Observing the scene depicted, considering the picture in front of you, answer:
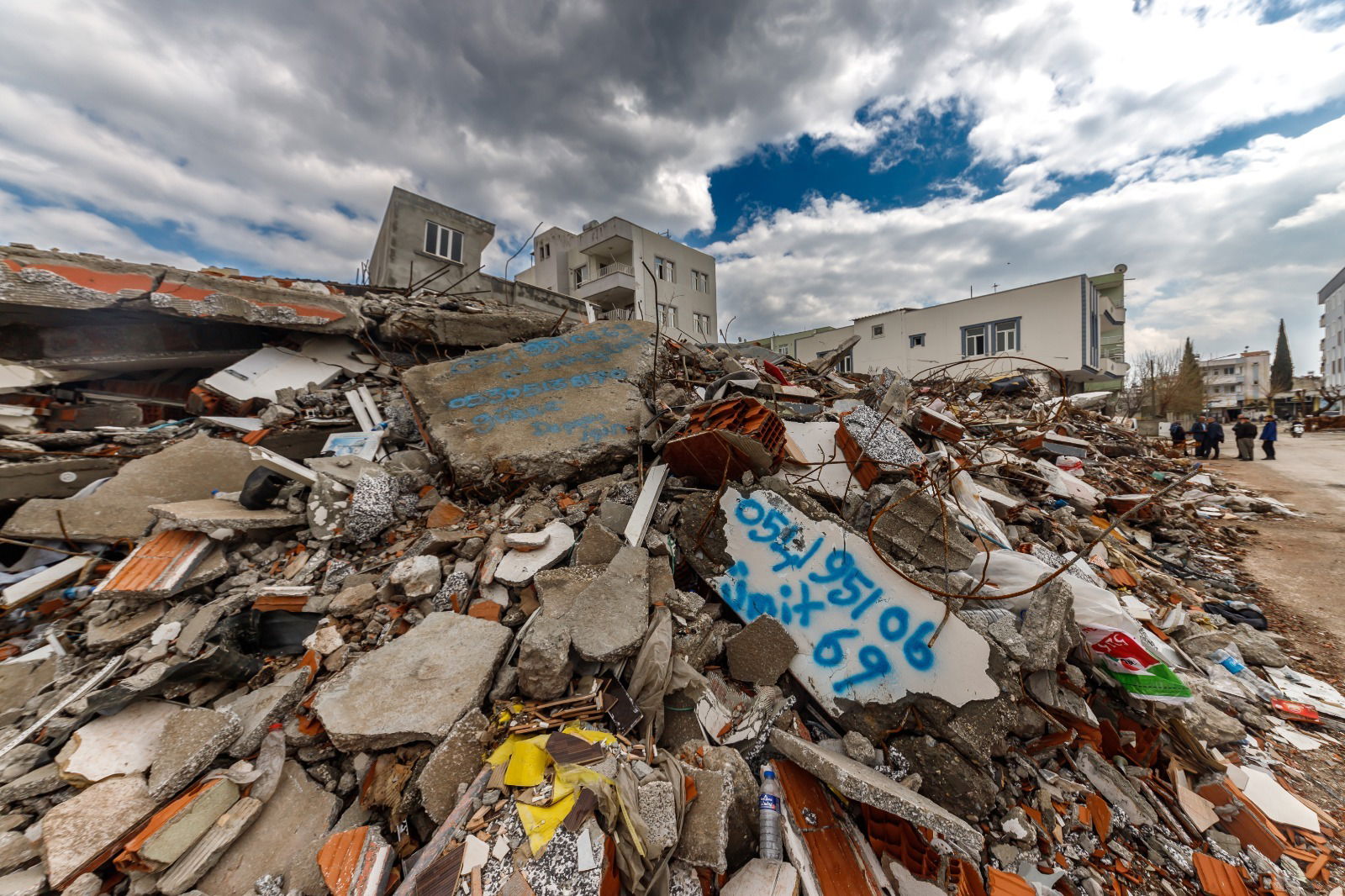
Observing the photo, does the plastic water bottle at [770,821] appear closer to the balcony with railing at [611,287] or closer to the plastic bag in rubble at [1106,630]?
the plastic bag in rubble at [1106,630]

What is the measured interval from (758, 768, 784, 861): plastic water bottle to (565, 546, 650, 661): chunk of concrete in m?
0.77

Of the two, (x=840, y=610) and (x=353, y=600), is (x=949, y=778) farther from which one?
(x=353, y=600)

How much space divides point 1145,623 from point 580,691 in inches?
141

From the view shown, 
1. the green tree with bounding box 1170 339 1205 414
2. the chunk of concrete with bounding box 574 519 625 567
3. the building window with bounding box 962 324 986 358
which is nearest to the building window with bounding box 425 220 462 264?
the chunk of concrete with bounding box 574 519 625 567

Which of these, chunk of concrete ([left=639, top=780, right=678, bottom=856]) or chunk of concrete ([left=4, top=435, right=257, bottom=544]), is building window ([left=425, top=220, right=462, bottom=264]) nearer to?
chunk of concrete ([left=4, top=435, right=257, bottom=544])

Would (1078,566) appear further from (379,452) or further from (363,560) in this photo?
(379,452)

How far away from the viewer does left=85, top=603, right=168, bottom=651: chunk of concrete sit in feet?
7.28

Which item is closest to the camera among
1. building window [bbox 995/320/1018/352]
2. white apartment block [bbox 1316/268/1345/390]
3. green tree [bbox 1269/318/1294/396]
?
building window [bbox 995/320/1018/352]

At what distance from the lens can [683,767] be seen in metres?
1.68

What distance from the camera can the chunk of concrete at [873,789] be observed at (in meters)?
1.53

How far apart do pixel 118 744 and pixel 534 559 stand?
5.62 ft

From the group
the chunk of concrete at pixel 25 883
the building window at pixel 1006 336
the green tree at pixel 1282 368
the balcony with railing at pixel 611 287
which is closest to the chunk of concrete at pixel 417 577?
the chunk of concrete at pixel 25 883

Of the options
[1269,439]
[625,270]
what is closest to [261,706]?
[625,270]

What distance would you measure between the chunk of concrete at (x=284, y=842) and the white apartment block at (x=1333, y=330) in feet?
233
